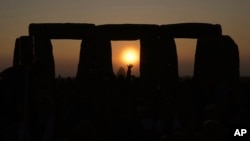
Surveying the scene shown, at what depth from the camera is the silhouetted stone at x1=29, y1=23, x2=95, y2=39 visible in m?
25.8

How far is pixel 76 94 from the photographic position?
45.3 ft

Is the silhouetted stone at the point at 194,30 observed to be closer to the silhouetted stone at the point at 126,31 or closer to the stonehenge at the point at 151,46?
the stonehenge at the point at 151,46

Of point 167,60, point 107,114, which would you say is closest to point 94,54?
point 167,60

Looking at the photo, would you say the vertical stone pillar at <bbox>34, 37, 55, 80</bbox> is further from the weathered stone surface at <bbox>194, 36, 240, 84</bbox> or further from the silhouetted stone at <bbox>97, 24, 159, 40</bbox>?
the weathered stone surface at <bbox>194, 36, 240, 84</bbox>

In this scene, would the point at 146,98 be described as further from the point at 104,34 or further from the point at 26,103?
the point at 104,34

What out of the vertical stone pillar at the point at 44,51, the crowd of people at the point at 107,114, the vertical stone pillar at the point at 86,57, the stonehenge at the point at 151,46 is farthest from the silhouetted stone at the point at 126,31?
the crowd of people at the point at 107,114

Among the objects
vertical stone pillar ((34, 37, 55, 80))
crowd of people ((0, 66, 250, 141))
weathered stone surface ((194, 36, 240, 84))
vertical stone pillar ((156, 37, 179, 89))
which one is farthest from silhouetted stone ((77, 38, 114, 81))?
crowd of people ((0, 66, 250, 141))

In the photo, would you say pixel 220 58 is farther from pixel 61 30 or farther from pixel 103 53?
pixel 61 30

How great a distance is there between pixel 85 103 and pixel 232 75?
41.6 feet

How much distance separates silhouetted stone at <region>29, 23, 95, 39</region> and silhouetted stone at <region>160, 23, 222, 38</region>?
3422 millimetres

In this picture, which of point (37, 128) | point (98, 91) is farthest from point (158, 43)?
point (37, 128)

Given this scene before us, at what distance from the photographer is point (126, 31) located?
25469mm

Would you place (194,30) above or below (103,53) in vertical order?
above

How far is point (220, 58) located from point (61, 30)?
22.1ft
